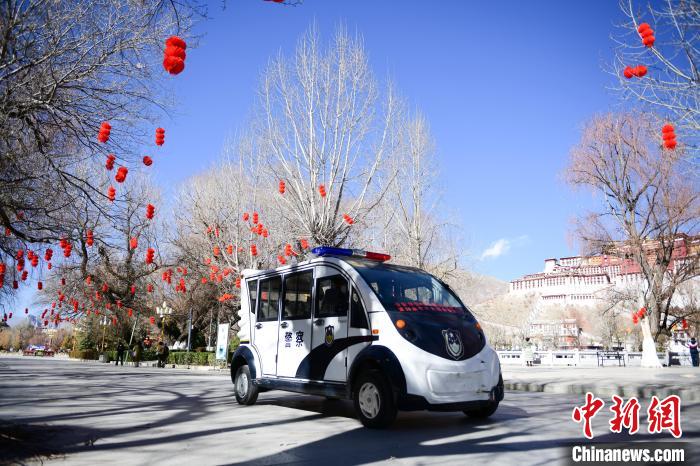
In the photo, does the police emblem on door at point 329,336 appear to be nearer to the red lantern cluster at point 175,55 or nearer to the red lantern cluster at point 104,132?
the red lantern cluster at point 175,55

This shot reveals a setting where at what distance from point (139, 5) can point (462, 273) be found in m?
25.5

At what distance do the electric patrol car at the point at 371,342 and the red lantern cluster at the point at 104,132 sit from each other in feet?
11.8

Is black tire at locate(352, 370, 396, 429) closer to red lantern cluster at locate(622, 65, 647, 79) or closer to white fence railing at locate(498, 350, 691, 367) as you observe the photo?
red lantern cluster at locate(622, 65, 647, 79)

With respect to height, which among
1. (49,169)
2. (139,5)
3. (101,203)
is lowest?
(101,203)

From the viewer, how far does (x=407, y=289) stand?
696 centimetres

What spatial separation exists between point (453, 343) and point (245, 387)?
14.2 feet

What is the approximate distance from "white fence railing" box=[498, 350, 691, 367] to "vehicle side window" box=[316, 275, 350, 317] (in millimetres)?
26381

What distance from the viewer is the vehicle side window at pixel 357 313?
21.4 feet

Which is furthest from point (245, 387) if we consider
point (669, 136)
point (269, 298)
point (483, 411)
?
point (669, 136)

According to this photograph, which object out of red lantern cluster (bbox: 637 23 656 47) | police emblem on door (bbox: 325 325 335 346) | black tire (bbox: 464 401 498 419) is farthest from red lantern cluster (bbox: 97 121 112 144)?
red lantern cluster (bbox: 637 23 656 47)

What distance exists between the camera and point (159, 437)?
5531 mm

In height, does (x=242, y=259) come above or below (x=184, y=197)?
below

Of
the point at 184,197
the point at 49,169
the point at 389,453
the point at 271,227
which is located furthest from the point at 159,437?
the point at 184,197

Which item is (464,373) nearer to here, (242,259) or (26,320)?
(242,259)
